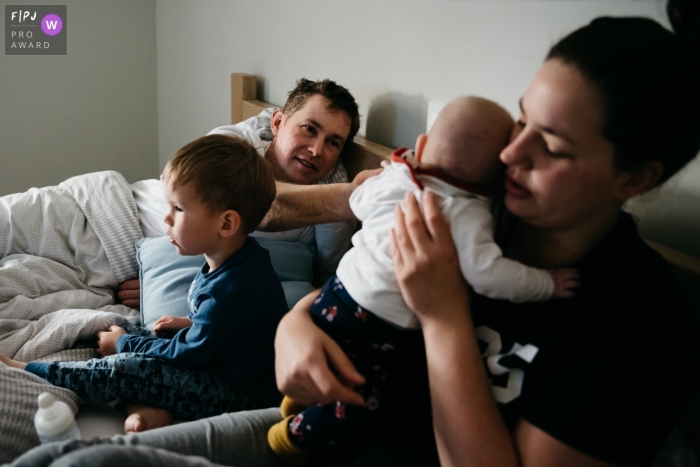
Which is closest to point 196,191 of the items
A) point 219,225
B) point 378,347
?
point 219,225

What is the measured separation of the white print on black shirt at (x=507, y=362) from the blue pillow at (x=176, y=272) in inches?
31.1

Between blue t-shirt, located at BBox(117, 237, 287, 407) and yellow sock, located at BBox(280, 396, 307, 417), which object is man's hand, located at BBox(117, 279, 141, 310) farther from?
yellow sock, located at BBox(280, 396, 307, 417)

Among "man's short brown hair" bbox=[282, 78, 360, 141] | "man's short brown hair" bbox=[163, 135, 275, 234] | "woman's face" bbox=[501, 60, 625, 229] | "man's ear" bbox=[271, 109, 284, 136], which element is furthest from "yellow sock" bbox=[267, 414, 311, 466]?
"man's ear" bbox=[271, 109, 284, 136]

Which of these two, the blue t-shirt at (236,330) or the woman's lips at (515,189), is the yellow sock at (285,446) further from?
the woman's lips at (515,189)

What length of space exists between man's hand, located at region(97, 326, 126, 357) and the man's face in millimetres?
715

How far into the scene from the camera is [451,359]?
31.2 inches

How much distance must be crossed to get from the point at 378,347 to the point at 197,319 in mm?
471

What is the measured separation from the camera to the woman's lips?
795mm

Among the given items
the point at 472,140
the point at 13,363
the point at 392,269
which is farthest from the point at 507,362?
the point at 13,363

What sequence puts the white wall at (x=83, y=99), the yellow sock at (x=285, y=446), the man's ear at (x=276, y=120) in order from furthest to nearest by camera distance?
the white wall at (x=83, y=99) < the man's ear at (x=276, y=120) < the yellow sock at (x=285, y=446)

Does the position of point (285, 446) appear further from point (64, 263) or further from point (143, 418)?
point (64, 263)

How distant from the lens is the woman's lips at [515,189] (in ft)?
2.61

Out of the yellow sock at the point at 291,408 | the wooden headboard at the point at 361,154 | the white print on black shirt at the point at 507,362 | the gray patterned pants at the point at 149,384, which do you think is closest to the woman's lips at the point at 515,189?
the white print on black shirt at the point at 507,362

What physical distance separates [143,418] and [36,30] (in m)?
2.87
